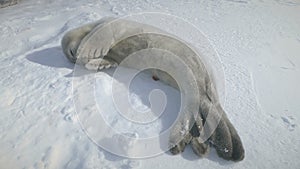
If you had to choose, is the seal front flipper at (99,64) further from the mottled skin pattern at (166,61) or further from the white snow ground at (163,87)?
the white snow ground at (163,87)

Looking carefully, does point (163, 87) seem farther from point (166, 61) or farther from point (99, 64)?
point (99, 64)

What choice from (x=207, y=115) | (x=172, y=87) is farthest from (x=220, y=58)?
(x=207, y=115)

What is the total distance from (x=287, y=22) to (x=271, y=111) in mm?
1965

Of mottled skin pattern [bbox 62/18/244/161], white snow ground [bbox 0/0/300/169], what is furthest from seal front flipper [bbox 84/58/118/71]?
white snow ground [bbox 0/0/300/169]

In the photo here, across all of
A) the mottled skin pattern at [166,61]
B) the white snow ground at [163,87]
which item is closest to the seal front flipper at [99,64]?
the mottled skin pattern at [166,61]

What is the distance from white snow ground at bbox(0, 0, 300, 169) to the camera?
2281mm

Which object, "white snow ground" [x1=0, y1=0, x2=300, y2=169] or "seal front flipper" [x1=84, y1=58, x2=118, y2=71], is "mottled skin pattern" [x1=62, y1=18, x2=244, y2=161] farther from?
"white snow ground" [x1=0, y1=0, x2=300, y2=169]

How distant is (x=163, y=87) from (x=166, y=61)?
0.26m

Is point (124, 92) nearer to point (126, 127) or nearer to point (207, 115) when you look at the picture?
point (126, 127)

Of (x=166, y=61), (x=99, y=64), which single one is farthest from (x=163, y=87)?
(x=99, y=64)

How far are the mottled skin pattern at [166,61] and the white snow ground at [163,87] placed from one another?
0.11m

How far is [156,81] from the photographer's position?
9.45 feet

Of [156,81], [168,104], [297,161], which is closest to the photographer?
[297,161]

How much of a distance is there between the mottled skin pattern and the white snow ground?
0.11m
